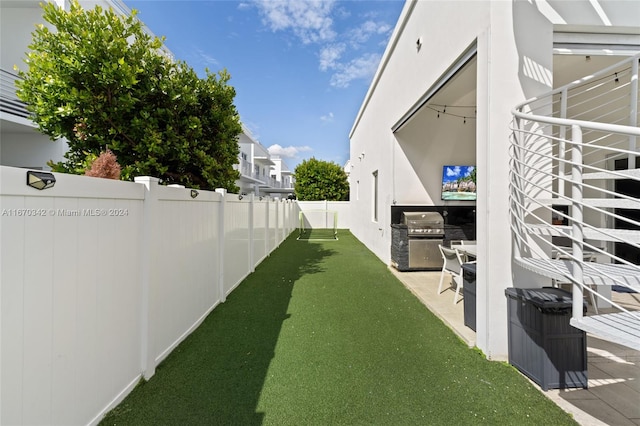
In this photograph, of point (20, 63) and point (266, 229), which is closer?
point (20, 63)

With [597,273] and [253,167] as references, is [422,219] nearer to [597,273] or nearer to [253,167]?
[597,273]

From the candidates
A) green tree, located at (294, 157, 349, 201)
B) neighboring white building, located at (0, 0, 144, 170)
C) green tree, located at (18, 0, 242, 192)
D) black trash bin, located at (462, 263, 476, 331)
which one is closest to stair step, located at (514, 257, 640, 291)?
black trash bin, located at (462, 263, 476, 331)

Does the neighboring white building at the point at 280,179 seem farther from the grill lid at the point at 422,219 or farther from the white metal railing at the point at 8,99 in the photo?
the grill lid at the point at 422,219

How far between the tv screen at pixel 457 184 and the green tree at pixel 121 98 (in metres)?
4.95

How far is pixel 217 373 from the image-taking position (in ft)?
7.53

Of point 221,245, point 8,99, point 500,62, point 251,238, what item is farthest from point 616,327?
point 8,99

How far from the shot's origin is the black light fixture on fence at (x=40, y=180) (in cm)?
128

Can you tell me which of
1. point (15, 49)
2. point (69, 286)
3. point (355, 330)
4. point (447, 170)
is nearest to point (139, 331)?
point (69, 286)

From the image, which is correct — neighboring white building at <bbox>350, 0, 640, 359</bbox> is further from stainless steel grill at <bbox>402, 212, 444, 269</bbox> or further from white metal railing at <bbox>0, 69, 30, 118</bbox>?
white metal railing at <bbox>0, 69, 30, 118</bbox>

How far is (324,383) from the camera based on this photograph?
7.17 ft

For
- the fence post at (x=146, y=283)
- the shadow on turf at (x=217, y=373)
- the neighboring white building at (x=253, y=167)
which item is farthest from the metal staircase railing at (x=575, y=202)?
the neighboring white building at (x=253, y=167)

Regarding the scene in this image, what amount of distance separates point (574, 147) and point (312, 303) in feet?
11.1

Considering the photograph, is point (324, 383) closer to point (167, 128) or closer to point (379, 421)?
point (379, 421)

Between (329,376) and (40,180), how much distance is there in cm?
235
